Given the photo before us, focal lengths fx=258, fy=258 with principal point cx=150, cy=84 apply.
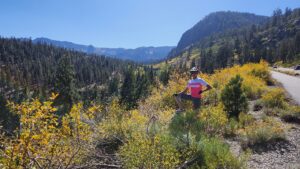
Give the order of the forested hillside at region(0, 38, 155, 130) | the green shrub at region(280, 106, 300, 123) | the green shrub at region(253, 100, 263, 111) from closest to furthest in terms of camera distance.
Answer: the green shrub at region(280, 106, 300, 123), the green shrub at region(253, 100, 263, 111), the forested hillside at region(0, 38, 155, 130)

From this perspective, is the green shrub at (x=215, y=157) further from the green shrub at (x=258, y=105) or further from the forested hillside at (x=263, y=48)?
the forested hillside at (x=263, y=48)

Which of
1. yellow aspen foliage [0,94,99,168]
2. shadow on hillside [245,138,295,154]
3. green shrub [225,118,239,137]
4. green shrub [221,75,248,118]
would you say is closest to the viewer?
yellow aspen foliage [0,94,99,168]

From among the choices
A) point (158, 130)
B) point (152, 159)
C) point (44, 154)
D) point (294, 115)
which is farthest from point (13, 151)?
point (294, 115)

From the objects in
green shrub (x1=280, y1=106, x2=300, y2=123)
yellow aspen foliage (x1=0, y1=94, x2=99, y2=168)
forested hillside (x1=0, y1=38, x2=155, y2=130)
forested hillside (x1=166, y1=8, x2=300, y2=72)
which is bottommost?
forested hillside (x1=0, y1=38, x2=155, y2=130)

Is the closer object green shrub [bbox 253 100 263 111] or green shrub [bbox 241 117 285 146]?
green shrub [bbox 241 117 285 146]

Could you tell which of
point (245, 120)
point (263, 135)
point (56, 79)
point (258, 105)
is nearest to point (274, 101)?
point (258, 105)

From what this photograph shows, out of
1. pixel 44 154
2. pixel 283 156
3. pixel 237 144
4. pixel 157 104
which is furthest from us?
pixel 157 104

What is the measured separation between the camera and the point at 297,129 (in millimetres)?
7984

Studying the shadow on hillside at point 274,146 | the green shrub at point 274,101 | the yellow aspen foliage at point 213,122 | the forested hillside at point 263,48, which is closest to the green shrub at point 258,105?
the green shrub at point 274,101

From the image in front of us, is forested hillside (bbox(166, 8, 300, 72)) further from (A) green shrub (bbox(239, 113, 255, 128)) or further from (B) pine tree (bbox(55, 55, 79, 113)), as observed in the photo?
(A) green shrub (bbox(239, 113, 255, 128))

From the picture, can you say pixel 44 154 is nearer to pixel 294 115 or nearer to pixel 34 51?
pixel 294 115

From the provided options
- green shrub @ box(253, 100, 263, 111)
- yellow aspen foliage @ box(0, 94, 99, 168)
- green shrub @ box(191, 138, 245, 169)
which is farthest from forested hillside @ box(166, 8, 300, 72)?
yellow aspen foliage @ box(0, 94, 99, 168)

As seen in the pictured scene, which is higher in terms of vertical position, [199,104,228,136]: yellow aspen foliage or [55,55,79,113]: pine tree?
[199,104,228,136]: yellow aspen foliage

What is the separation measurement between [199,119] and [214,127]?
18.7 inches
